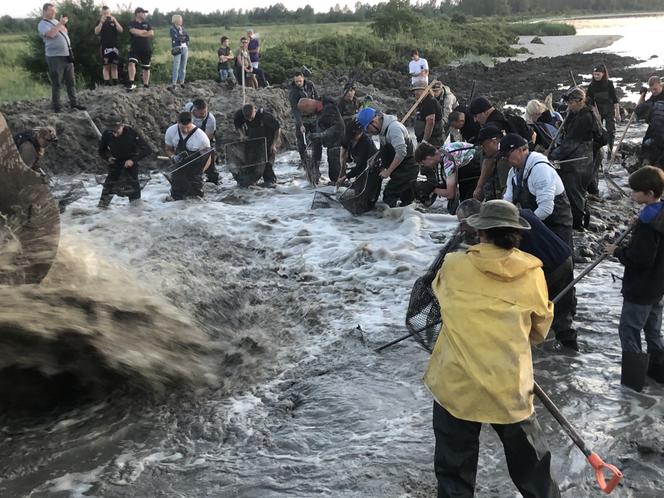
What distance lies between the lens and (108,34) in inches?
555

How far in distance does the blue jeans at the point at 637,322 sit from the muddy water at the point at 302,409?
1.39 ft

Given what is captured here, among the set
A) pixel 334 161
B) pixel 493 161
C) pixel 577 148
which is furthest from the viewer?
pixel 334 161

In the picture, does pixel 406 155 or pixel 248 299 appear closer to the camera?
pixel 248 299

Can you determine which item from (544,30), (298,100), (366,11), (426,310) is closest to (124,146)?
(298,100)

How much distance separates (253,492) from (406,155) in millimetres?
5815

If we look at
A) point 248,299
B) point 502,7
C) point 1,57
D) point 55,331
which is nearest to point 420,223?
point 248,299

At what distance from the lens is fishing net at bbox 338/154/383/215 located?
940cm

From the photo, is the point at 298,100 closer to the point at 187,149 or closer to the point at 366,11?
the point at 187,149

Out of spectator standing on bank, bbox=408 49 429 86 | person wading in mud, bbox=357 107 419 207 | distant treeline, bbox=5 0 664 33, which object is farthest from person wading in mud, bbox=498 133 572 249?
distant treeline, bbox=5 0 664 33

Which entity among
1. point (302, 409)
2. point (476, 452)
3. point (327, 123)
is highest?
point (327, 123)

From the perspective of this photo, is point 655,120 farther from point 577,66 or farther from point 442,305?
point 577,66

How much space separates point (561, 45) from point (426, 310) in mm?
54031

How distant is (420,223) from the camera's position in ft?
29.1

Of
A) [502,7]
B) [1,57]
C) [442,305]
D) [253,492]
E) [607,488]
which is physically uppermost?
[502,7]
